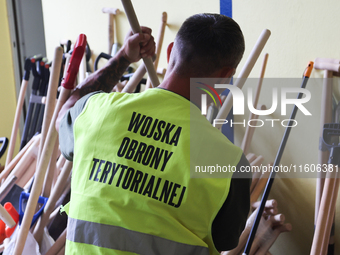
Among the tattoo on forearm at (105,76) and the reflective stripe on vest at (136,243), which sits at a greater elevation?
the tattoo on forearm at (105,76)

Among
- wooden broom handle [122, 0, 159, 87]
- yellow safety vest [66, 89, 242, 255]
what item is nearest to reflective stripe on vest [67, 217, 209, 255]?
yellow safety vest [66, 89, 242, 255]

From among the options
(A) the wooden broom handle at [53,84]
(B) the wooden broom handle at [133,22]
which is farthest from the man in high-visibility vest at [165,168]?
(A) the wooden broom handle at [53,84]

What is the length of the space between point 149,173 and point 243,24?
3.35 ft

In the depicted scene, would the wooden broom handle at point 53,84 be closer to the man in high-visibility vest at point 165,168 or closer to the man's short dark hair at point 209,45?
the man in high-visibility vest at point 165,168

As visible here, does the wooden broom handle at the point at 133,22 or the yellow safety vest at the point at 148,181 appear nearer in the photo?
the yellow safety vest at the point at 148,181

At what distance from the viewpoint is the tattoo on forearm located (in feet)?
3.54

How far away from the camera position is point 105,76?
1.09 m

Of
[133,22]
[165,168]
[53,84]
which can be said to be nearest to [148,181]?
[165,168]

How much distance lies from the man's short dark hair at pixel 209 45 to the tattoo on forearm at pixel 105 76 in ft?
1.06

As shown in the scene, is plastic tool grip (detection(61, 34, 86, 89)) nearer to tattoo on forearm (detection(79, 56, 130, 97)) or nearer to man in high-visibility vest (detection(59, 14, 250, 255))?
tattoo on forearm (detection(79, 56, 130, 97))

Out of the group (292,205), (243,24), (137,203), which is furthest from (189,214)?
(243,24)

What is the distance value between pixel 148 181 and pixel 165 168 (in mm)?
47

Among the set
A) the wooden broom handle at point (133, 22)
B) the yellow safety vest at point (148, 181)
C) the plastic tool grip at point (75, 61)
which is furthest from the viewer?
the plastic tool grip at point (75, 61)

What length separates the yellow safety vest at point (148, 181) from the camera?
727 mm
